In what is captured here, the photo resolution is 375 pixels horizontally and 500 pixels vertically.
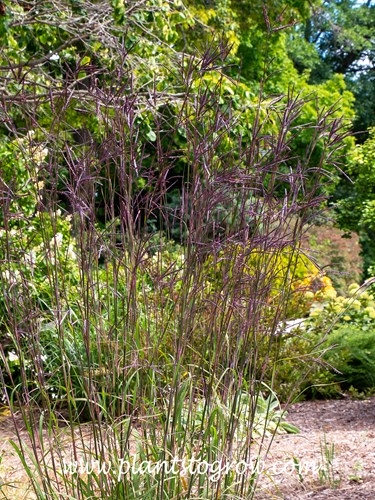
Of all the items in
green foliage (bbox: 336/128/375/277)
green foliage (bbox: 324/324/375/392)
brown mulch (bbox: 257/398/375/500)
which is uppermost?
green foliage (bbox: 336/128/375/277)

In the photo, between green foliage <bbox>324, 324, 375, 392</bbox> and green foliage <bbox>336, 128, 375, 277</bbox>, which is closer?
green foliage <bbox>324, 324, 375, 392</bbox>

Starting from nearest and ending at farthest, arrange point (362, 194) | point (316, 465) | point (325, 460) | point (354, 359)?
point (316, 465) → point (325, 460) → point (354, 359) → point (362, 194)

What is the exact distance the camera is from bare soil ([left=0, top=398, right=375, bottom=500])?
333 centimetres

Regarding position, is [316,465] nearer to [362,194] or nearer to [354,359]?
[354,359]

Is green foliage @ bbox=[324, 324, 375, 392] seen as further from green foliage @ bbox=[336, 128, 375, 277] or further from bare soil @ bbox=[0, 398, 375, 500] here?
green foliage @ bbox=[336, 128, 375, 277]

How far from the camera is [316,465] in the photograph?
3783 millimetres

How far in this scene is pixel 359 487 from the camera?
3.42 m


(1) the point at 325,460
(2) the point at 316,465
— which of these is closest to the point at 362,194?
(1) the point at 325,460

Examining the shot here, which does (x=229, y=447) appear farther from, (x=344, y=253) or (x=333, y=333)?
(x=344, y=253)

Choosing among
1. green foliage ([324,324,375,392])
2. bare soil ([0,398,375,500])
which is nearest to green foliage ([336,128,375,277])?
green foliage ([324,324,375,392])

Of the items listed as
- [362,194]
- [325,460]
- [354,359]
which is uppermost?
[362,194]

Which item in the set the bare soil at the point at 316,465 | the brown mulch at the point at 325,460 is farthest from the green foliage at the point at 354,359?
the bare soil at the point at 316,465

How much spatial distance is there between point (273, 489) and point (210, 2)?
31.4ft

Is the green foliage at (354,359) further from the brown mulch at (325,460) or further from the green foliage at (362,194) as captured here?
the green foliage at (362,194)
